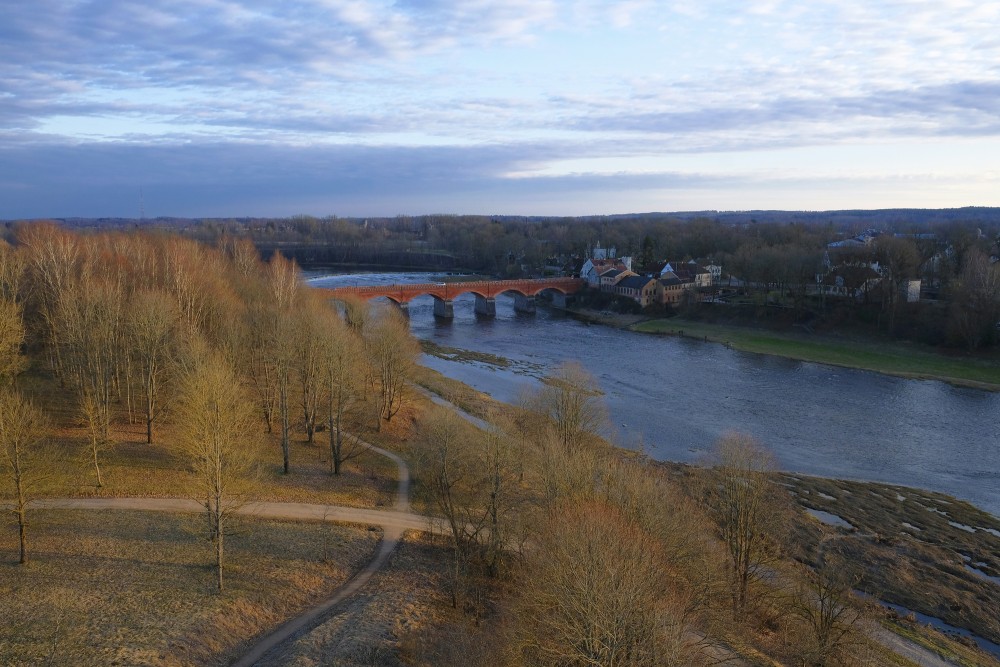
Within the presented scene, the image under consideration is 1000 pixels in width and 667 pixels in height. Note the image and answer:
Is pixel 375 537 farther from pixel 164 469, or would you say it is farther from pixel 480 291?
pixel 480 291

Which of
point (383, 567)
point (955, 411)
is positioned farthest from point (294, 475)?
point (955, 411)

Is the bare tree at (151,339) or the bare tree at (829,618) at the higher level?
the bare tree at (151,339)

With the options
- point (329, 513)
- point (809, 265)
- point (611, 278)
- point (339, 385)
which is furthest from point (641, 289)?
point (329, 513)

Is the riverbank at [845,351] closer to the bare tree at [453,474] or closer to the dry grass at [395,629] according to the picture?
the bare tree at [453,474]

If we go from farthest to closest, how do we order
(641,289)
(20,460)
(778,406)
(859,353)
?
(641,289)
(859,353)
(778,406)
(20,460)

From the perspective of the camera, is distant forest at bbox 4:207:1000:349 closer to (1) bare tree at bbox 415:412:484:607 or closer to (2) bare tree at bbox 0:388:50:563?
(1) bare tree at bbox 415:412:484:607

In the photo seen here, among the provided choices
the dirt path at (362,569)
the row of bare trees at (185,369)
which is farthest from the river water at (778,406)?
the row of bare trees at (185,369)
